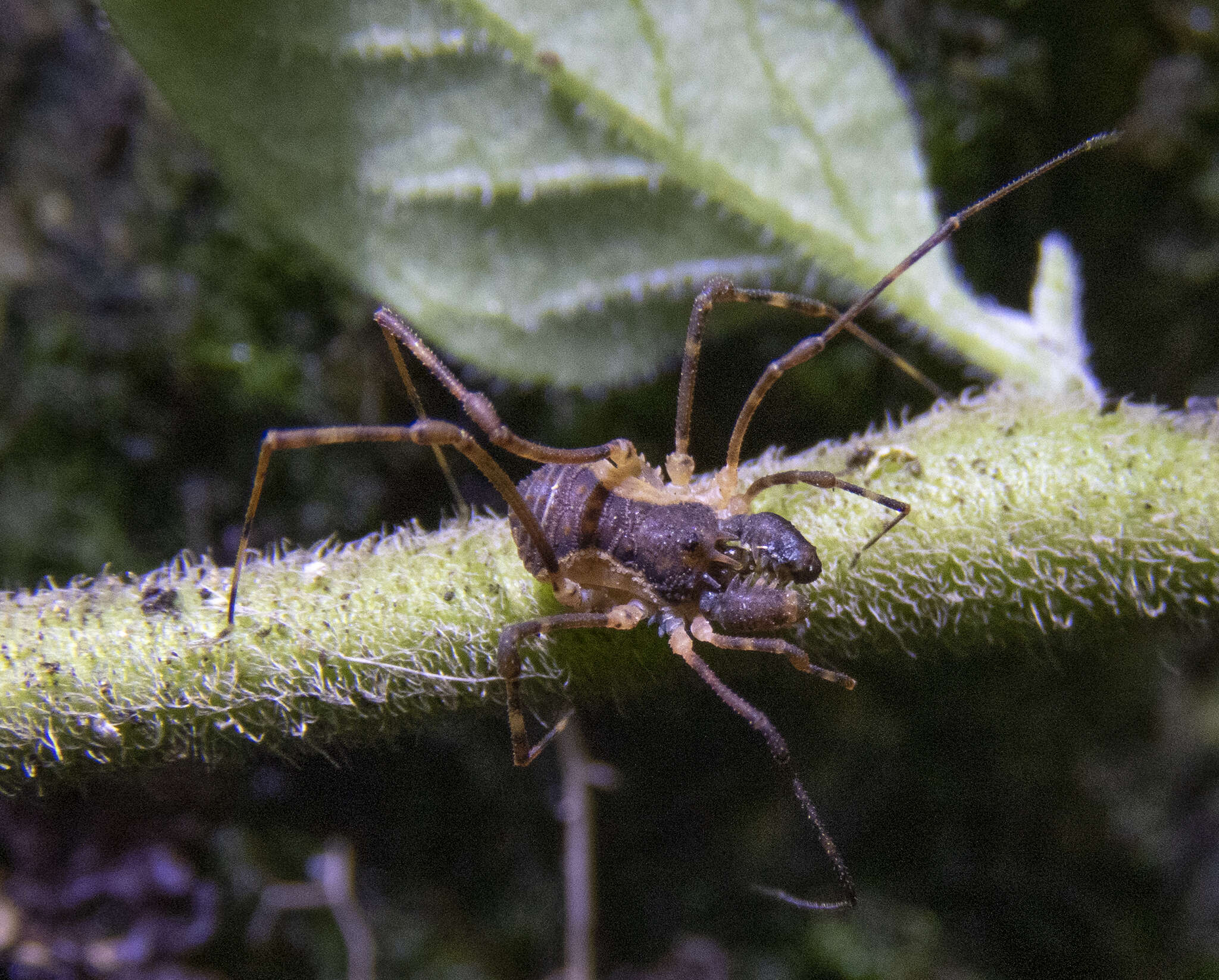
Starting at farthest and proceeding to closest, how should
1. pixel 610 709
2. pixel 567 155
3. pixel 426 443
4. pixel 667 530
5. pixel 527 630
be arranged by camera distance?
pixel 610 709 → pixel 567 155 → pixel 667 530 → pixel 426 443 → pixel 527 630

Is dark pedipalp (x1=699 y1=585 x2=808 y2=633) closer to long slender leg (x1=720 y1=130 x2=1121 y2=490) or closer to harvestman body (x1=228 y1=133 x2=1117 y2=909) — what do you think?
harvestman body (x1=228 y1=133 x2=1117 y2=909)

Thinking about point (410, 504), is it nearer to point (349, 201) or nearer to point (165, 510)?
point (165, 510)

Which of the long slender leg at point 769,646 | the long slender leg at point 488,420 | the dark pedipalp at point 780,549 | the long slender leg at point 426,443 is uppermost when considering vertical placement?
the long slender leg at point 488,420

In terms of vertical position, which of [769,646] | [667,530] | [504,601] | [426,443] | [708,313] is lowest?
[769,646]

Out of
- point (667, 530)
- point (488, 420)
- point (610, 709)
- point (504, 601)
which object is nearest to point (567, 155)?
point (488, 420)

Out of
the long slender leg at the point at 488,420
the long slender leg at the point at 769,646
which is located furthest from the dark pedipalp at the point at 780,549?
the long slender leg at the point at 488,420

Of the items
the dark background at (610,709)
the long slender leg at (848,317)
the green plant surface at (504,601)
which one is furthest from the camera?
the dark background at (610,709)

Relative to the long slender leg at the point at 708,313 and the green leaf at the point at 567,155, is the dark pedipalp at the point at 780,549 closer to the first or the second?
the long slender leg at the point at 708,313

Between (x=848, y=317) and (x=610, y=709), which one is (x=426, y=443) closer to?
(x=848, y=317)
